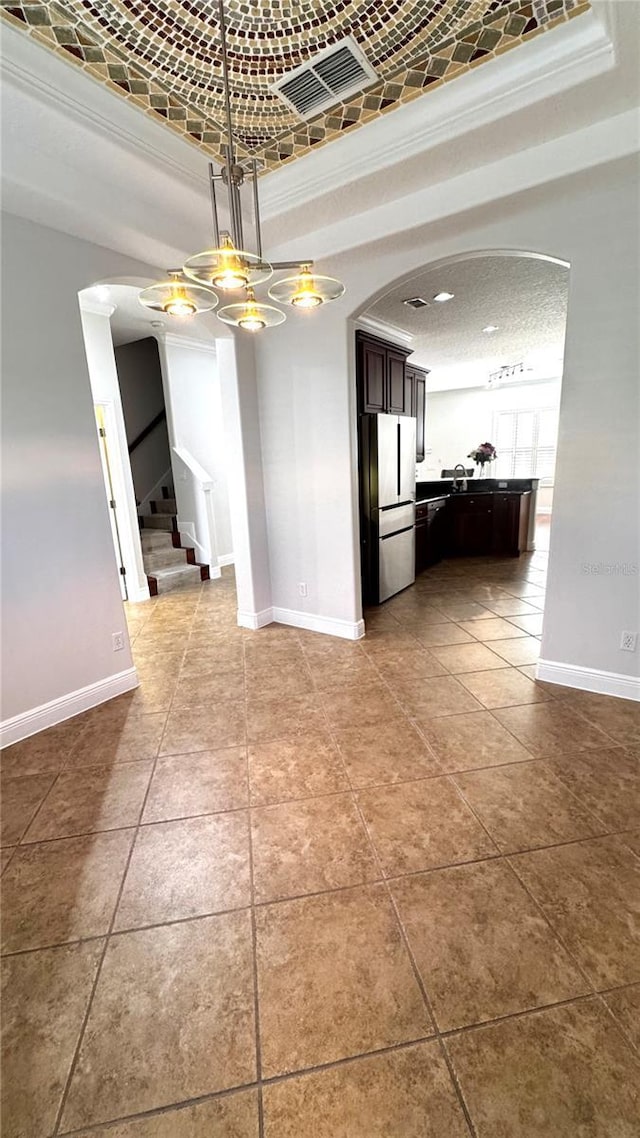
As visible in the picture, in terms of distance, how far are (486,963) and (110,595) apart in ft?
8.38

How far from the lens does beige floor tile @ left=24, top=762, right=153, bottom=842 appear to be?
1.82m

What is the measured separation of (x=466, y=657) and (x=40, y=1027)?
2779 millimetres

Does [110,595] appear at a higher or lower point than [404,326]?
lower

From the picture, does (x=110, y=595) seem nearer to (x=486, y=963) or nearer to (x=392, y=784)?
(x=392, y=784)

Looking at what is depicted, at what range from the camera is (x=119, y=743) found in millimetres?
2377

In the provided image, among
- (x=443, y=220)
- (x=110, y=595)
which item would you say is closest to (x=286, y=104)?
(x=443, y=220)

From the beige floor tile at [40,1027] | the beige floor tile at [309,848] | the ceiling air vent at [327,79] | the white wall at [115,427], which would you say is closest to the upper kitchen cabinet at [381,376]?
the ceiling air vent at [327,79]

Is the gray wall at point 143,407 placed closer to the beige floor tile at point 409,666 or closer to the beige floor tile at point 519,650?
the beige floor tile at point 409,666

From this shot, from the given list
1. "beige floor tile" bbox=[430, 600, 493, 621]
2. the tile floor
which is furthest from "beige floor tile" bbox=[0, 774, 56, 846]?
"beige floor tile" bbox=[430, 600, 493, 621]

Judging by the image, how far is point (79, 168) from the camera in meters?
2.04

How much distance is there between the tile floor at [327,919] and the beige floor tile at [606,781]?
0.04 feet

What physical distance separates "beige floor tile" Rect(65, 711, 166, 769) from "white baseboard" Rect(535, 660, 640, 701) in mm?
2381

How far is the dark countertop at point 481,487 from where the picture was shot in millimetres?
5925

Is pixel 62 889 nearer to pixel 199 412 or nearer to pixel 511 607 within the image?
pixel 511 607
